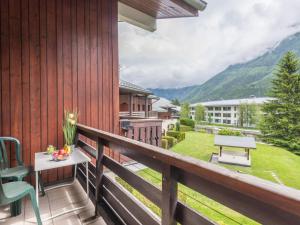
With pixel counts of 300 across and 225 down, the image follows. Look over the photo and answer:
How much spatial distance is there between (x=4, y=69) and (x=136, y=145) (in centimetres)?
224

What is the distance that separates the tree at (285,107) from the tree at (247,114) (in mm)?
5036

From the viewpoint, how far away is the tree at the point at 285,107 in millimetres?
16312

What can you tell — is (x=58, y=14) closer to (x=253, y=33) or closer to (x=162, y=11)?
(x=162, y=11)

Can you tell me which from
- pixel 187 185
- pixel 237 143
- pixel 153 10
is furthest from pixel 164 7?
pixel 237 143

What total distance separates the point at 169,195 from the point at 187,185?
14cm

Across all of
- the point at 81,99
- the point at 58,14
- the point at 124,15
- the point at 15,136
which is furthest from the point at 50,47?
the point at 124,15

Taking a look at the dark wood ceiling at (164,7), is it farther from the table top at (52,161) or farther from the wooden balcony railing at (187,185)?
the table top at (52,161)

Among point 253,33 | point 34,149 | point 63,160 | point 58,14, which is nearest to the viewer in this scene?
point 63,160

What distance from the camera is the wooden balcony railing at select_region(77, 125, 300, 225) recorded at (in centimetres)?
52

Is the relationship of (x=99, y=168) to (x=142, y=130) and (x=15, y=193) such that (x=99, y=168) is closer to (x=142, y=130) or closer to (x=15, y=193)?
(x=15, y=193)

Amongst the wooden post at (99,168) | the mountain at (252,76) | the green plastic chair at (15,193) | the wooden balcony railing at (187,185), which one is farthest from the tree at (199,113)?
the green plastic chair at (15,193)

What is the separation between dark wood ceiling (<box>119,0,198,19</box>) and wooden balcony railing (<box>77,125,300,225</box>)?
109 inches

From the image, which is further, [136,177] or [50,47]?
[50,47]

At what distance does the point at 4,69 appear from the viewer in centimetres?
233
